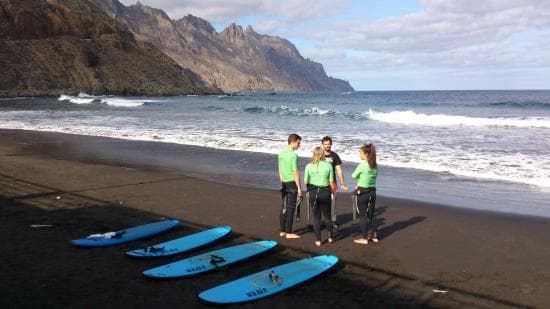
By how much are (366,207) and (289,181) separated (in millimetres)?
1214

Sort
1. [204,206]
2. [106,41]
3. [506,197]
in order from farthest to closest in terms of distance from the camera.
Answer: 1. [106,41]
2. [506,197]
3. [204,206]

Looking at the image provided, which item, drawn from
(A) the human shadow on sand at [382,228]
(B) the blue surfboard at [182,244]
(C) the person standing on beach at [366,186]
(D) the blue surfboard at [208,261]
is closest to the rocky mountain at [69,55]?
(B) the blue surfboard at [182,244]

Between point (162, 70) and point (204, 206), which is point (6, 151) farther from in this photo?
point (162, 70)

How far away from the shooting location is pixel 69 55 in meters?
86.6

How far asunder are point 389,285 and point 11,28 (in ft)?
310

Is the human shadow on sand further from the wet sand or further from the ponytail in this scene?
the ponytail

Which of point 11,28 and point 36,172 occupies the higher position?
point 11,28

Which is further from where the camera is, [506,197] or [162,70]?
[162,70]

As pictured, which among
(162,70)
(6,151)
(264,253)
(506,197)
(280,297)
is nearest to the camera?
(280,297)

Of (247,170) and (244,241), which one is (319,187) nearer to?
(244,241)

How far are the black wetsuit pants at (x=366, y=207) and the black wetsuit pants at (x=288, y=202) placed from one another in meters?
0.98

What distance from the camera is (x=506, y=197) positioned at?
1024 cm

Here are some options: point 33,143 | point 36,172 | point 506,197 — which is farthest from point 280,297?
point 33,143

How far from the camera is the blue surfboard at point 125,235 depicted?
6.54m
